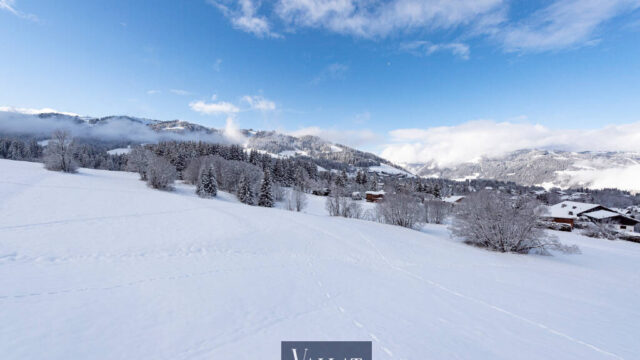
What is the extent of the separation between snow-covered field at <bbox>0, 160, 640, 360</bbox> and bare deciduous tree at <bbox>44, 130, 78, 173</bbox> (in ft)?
98.9

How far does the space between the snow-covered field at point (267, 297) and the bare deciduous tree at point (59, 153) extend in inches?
1187

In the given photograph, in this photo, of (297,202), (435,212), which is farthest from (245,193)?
(435,212)

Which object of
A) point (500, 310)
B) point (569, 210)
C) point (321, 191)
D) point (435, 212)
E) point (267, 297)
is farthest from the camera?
point (321, 191)

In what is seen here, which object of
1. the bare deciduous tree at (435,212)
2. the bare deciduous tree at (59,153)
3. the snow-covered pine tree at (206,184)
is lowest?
the bare deciduous tree at (435,212)

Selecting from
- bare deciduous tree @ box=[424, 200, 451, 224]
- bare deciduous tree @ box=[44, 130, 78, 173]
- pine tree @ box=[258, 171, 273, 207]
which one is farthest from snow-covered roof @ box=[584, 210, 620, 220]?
bare deciduous tree @ box=[44, 130, 78, 173]

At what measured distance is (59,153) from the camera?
130 ft

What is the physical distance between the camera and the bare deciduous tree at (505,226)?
1948 centimetres

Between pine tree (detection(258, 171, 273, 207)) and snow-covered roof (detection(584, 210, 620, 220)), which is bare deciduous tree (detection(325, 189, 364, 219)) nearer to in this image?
pine tree (detection(258, 171, 273, 207))

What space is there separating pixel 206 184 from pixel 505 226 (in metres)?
49.6

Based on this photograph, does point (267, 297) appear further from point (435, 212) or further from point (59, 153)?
point (59, 153)

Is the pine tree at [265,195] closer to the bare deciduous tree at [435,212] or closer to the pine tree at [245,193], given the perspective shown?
the pine tree at [245,193]

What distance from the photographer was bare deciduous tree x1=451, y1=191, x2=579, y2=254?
63.9ft

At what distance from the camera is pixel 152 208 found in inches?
886

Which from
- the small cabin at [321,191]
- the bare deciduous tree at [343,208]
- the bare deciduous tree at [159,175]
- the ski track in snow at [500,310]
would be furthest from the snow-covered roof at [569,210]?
the bare deciduous tree at [159,175]
